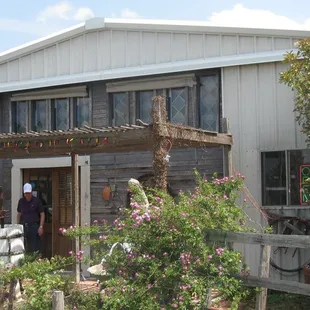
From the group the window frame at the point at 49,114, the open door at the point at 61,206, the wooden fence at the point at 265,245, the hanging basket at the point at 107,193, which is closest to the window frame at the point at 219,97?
the hanging basket at the point at 107,193

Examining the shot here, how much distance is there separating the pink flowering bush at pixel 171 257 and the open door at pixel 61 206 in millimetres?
5586

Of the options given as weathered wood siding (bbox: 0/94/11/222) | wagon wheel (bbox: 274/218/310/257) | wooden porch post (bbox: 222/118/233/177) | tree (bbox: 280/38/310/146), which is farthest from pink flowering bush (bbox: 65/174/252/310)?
weathered wood siding (bbox: 0/94/11/222)

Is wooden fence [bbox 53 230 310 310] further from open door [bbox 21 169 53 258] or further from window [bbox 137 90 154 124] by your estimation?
open door [bbox 21 169 53 258]

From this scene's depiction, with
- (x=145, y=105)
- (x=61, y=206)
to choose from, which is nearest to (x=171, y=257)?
(x=145, y=105)

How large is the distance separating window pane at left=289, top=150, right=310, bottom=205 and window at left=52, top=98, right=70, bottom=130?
4.53 meters

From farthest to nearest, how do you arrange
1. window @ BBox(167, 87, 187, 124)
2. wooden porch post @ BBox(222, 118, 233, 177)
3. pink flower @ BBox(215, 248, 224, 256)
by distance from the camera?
1. window @ BBox(167, 87, 187, 124)
2. wooden porch post @ BBox(222, 118, 233, 177)
3. pink flower @ BBox(215, 248, 224, 256)

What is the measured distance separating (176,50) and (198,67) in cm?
57

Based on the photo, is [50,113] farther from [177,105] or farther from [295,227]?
[295,227]

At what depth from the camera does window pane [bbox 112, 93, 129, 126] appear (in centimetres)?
1059

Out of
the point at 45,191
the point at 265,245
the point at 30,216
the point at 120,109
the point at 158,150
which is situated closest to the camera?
the point at 265,245

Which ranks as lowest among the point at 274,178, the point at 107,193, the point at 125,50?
the point at 107,193

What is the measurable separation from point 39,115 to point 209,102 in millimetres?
3715

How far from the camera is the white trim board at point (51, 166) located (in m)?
10.8

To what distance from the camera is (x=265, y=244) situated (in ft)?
18.8
